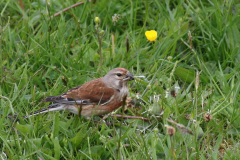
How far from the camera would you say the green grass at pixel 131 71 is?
3.61m

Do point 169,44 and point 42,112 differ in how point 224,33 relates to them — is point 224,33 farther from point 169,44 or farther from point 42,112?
point 42,112

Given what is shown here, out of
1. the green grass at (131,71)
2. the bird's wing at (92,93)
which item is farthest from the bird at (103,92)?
the green grass at (131,71)

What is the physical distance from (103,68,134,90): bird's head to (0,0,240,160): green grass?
0.18 metres

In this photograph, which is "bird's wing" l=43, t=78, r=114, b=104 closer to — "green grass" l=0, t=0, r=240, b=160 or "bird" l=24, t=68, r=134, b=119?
"bird" l=24, t=68, r=134, b=119

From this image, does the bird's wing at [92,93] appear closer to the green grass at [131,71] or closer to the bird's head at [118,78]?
the bird's head at [118,78]

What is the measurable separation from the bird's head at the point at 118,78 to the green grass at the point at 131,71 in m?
0.18

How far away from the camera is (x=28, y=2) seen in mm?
6016

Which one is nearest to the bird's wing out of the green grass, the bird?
the bird

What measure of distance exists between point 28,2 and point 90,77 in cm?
203

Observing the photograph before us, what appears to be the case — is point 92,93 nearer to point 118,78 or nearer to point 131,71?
point 118,78

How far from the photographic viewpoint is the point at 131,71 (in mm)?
5000

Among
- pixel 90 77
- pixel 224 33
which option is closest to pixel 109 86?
pixel 90 77

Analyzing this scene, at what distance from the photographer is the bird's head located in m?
4.50

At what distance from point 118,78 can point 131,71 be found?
0.54 m
